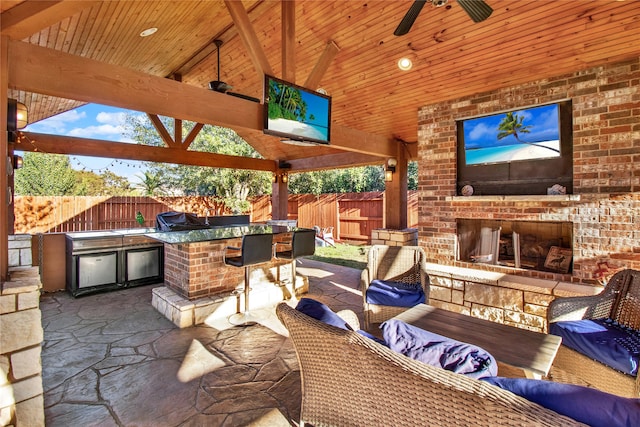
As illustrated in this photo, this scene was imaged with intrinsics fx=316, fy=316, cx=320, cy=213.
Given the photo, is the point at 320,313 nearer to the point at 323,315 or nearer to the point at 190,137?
the point at 323,315

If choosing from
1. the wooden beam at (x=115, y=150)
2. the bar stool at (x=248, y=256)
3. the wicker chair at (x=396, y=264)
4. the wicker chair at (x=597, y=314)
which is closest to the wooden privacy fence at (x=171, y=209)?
the wooden beam at (x=115, y=150)

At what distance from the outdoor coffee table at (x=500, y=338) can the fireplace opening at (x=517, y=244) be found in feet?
6.91

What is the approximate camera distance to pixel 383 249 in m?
3.96

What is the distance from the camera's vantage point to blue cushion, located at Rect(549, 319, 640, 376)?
79.0 inches

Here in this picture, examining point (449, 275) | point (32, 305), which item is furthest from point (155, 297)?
point (449, 275)

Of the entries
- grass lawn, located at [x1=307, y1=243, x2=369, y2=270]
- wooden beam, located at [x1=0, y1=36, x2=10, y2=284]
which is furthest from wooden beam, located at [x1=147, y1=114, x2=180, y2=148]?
wooden beam, located at [x1=0, y1=36, x2=10, y2=284]

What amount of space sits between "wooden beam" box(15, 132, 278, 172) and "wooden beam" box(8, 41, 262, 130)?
2942 millimetres

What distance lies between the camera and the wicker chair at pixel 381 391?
1.00 metres

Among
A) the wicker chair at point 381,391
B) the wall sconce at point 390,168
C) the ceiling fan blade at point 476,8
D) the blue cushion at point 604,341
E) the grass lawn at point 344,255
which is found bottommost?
the grass lawn at point 344,255

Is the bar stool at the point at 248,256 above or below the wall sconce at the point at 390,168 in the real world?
below

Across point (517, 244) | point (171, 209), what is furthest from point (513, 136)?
point (171, 209)

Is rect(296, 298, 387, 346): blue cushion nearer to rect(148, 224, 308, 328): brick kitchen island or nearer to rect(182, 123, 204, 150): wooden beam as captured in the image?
rect(148, 224, 308, 328): brick kitchen island

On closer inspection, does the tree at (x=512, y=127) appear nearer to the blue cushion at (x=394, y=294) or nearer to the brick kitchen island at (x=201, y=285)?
the blue cushion at (x=394, y=294)

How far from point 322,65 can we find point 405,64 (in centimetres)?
115
